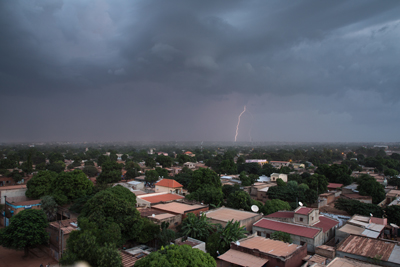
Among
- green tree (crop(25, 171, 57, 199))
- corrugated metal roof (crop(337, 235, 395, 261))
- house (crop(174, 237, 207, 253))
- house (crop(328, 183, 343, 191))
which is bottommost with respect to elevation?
house (crop(328, 183, 343, 191))

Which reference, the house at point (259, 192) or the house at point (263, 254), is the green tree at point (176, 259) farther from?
the house at point (259, 192)

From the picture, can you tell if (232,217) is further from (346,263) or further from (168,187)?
(168,187)

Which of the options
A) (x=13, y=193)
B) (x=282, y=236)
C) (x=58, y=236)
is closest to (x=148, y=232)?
(x=58, y=236)

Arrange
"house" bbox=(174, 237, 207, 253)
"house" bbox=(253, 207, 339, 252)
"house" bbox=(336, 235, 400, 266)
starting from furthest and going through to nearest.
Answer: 1. "house" bbox=(253, 207, 339, 252)
2. "house" bbox=(174, 237, 207, 253)
3. "house" bbox=(336, 235, 400, 266)

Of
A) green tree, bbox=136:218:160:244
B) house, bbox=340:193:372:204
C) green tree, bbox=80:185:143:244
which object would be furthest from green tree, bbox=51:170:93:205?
house, bbox=340:193:372:204

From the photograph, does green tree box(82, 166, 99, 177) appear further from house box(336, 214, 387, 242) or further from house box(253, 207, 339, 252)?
house box(336, 214, 387, 242)

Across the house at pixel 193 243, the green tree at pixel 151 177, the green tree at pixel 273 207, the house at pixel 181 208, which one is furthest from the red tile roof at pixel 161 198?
the green tree at pixel 151 177

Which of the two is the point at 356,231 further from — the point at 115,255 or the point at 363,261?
the point at 115,255
